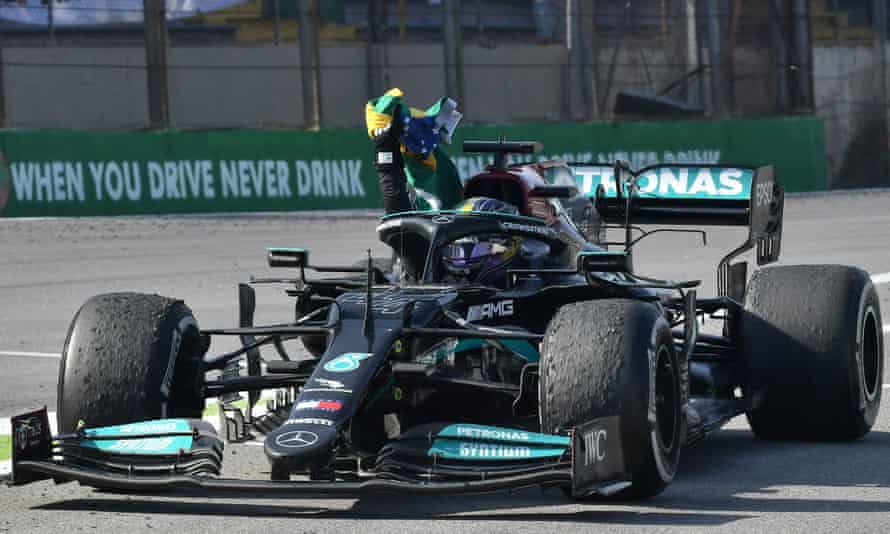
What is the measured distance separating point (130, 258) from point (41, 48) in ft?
45.1

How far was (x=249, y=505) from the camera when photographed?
7039 mm

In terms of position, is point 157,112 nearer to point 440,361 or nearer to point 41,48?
point 41,48

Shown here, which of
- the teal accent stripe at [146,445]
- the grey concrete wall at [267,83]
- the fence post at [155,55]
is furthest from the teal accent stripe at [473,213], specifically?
the grey concrete wall at [267,83]

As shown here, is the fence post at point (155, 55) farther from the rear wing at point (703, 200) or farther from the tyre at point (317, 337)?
the tyre at point (317, 337)

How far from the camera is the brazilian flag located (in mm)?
9742

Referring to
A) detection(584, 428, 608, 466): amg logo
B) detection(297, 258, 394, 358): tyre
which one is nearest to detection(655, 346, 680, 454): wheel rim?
detection(584, 428, 608, 466): amg logo

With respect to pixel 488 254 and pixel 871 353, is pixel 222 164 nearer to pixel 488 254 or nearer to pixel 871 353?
pixel 871 353

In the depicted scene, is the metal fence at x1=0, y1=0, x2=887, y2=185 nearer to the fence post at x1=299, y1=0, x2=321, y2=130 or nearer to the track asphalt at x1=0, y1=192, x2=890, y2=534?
the fence post at x1=299, y1=0, x2=321, y2=130

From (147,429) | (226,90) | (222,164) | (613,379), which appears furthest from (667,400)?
(226,90)

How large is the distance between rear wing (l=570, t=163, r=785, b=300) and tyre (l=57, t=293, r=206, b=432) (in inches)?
133

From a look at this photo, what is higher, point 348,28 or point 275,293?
point 348,28

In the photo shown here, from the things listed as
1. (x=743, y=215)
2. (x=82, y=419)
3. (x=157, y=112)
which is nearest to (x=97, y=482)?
(x=82, y=419)

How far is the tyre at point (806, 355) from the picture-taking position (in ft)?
27.9

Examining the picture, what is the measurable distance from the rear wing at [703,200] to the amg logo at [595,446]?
11.2 feet
